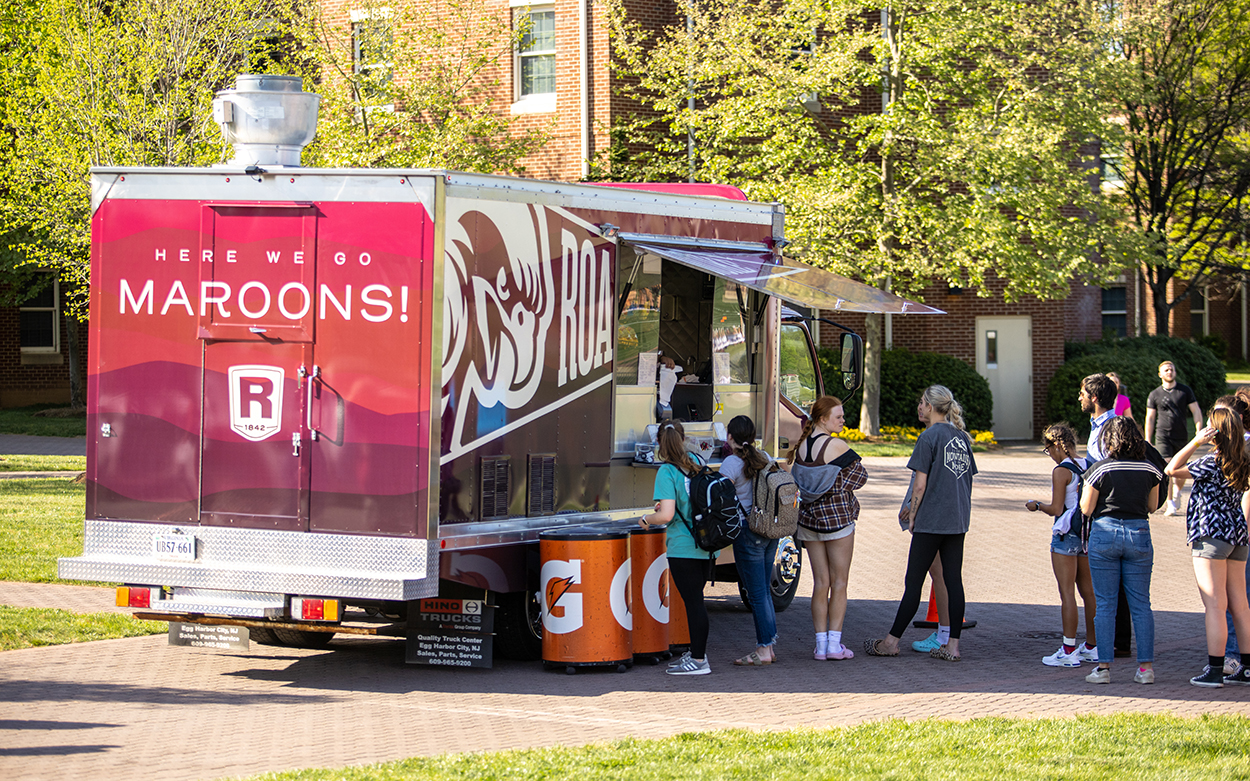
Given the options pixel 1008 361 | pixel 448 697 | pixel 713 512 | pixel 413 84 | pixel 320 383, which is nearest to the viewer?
pixel 320 383

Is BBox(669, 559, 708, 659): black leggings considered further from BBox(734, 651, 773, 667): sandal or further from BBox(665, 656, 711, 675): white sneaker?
BBox(734, 651, 773, 667): sandal

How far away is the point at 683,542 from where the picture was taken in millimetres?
8109

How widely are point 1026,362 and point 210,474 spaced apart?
21072 millimetres

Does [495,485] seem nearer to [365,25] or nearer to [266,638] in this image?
[266,638]

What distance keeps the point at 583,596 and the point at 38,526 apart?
7.76 m

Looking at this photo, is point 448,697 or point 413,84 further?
point 413,84

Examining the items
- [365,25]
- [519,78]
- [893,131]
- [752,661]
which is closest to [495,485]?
[752,661]

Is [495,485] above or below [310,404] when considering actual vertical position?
below

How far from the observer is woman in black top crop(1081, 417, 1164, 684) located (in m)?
7.64

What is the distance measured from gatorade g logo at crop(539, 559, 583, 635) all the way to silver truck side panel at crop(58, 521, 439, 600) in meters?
0.96

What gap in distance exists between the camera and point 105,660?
838 cm

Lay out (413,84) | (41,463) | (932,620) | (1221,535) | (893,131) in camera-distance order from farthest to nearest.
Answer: (893,131)
(413,84)
(41,463)
(932,620)
(1221,535)

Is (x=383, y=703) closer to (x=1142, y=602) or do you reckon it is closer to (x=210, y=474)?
(x=210, y=474)

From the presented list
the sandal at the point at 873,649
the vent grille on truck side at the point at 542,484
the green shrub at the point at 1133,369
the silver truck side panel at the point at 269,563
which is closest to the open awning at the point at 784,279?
the vent grille on truck side at the point at 542,484
